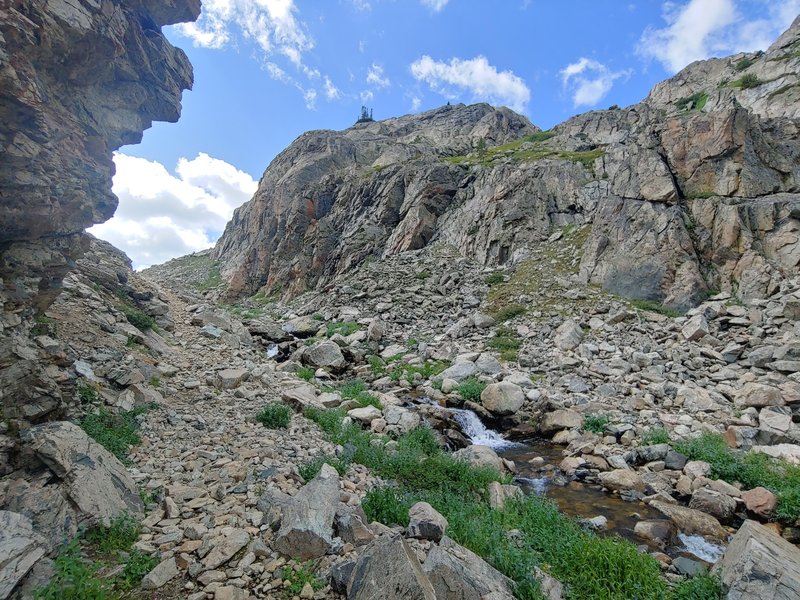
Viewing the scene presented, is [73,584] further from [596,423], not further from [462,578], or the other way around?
[596,423]

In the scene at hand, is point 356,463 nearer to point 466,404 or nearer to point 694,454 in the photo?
point 466,404

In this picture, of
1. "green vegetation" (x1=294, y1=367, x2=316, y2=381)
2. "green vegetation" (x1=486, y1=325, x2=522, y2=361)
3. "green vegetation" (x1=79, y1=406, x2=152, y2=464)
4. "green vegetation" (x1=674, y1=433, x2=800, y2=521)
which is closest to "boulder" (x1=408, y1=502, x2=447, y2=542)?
"green vegetation" (x1=79, y1=406, x2=152, y2=464)

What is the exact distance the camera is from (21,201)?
6156 millimetres

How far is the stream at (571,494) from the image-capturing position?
7535 mm

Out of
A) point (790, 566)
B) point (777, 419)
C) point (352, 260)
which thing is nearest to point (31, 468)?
point (790, 566)

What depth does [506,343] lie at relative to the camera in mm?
20406

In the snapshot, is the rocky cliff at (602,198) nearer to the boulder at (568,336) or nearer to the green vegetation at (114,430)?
the boulder at (568,336)

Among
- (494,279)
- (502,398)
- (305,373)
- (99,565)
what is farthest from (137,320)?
(494,279)

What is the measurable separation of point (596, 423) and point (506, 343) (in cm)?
760

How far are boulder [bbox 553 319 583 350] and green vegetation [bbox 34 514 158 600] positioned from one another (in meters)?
17.7

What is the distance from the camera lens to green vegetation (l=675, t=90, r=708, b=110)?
53281 millimetres

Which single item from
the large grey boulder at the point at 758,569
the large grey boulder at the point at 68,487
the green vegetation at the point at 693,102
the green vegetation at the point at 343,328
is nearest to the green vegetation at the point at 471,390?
the green vegetation at the point at 343,328

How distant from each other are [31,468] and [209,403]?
5.14m

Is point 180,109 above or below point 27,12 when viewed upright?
above
